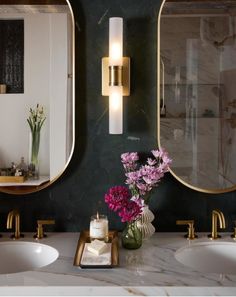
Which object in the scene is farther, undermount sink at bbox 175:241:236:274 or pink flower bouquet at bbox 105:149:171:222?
undermount sink at bbox 175:241:236:274

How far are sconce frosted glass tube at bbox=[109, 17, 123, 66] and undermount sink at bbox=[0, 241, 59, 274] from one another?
0.79m

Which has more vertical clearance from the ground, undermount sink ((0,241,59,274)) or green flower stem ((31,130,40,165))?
green flower stem ((31,130,40,165))

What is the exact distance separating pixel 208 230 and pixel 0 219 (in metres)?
0.89

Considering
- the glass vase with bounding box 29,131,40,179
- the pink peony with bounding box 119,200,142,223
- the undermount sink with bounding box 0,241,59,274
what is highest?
the glass vase with bounding box 29,131,40,179

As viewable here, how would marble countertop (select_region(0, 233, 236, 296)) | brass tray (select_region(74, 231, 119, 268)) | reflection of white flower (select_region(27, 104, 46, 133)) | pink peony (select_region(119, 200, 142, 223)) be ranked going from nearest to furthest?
marble countertop (select_region(0, 233, 236, 296)), brass tray (select_region(74, 231, 119, 268)), pink peony (select_region(119, 200, 142, 223)), reflection of white flower (select_region(27, 104, 46, 133))

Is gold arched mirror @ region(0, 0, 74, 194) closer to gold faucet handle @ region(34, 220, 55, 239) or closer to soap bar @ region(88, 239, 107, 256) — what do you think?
gold faucet handle @ region(34, 220, 55, 239)

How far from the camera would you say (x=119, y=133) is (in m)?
1.81

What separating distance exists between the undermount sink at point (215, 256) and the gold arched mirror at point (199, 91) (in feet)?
0.78

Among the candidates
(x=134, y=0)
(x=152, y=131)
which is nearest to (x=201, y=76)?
(x=152, y=131)

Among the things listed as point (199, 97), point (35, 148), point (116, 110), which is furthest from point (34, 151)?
point (199, 97)

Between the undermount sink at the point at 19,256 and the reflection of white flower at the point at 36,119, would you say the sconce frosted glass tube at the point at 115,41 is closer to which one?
the reflection of white flower at the point at 36,119

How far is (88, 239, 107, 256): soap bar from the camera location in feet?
4.99

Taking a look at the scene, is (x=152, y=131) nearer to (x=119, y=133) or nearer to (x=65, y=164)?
(x=119, y=133)

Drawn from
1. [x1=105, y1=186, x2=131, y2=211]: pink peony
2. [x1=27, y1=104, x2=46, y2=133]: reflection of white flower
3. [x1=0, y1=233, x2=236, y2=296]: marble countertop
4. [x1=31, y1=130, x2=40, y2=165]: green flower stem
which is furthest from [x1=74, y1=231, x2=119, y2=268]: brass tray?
[x1=27, y1=104, x2=46, y2=133]: reflection of white flower
